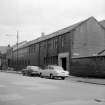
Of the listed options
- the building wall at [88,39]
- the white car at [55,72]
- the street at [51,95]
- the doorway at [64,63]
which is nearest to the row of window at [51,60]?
the doorway at [64,63]

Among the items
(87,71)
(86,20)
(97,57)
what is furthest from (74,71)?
(86,20)

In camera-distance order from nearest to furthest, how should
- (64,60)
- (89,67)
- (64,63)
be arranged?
1. (89,67)
2. (64,63)
3. (64,60)

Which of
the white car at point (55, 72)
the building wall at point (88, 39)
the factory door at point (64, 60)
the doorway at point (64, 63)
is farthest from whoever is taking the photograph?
the doorway at point (64, 63)

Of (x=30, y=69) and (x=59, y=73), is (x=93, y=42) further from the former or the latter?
(x=59, y=73)

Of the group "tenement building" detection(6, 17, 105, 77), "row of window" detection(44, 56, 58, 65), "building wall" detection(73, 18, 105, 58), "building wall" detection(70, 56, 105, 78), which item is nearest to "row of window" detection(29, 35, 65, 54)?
"tenement building" detection(6, 17, 105, 77)

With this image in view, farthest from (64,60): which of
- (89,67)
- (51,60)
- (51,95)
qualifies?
(51,95)

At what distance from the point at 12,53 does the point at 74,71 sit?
52040 millimetres

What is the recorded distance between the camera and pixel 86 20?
43312mm

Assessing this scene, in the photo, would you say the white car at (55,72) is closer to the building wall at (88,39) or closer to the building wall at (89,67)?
the building wall at (89,67)

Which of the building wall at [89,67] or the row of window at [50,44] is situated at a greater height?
the row of window at [50,44]

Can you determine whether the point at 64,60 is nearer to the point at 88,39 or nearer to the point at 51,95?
the point at 88,39

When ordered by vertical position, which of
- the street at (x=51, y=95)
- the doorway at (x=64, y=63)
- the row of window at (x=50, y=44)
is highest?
the row of window at (x=50, y=44)

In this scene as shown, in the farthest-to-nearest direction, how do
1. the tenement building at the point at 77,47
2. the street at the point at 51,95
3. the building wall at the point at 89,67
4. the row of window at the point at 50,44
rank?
1. the row of window at the point at 50,44
2. the tenement building at the point at 77,47
3. the building wall at the point at 89,67
4. the street at the point at 51,95

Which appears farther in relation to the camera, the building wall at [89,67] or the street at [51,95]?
the building wall at [89,67]
